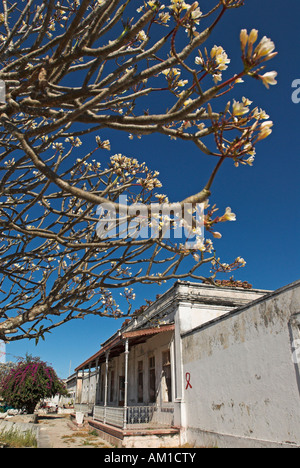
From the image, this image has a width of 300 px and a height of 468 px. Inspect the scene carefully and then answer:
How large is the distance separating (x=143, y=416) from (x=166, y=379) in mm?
1688

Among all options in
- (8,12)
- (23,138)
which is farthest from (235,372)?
(8,12)

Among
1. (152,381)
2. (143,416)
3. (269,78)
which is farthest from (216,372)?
(269,78)

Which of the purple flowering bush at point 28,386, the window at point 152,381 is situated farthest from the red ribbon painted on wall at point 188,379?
the purple flowering bush at point 28,386

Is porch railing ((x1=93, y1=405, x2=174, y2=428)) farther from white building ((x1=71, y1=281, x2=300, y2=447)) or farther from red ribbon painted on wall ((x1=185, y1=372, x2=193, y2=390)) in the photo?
red ribbon painted on wall ((x1=185, y1=372, x2=193, y2=390))

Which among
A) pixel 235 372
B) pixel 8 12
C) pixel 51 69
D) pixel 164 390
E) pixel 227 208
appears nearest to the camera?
pixel 227 208

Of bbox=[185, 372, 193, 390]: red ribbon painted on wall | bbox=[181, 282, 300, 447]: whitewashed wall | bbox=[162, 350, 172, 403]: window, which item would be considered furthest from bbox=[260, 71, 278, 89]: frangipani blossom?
bbox=[162, 350, 172, 403]: window

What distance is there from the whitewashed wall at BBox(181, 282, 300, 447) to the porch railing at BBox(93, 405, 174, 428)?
137 cm

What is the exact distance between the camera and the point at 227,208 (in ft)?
7.12

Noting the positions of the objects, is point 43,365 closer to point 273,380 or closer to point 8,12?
point 273,380

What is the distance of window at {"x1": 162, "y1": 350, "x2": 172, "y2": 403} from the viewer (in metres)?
12.8

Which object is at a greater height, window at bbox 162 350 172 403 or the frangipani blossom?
the frangipani blossom

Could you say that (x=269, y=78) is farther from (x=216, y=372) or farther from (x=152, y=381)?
(x=152, y=381)

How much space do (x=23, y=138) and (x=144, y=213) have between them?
1028 millimetres

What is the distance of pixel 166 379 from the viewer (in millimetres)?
13156
